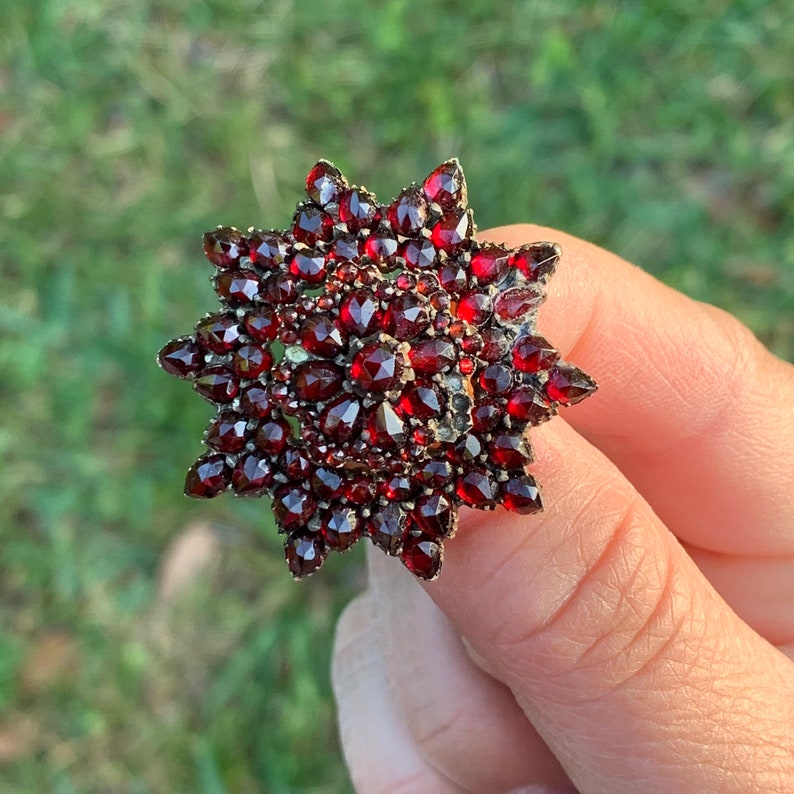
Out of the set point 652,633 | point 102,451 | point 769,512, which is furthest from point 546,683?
point 102,451

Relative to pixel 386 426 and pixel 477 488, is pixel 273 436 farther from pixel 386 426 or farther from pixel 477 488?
pixel 477 488

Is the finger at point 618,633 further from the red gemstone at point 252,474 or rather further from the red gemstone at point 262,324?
the red gemstone at point 262,324

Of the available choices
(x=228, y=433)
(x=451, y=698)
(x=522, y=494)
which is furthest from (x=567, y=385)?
(x=451, y=698)

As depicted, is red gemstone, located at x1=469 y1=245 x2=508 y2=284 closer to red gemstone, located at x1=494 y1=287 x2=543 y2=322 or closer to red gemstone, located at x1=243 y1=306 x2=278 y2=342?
red gemstone, located at x1=494 y1=287 x2=543 y2=322

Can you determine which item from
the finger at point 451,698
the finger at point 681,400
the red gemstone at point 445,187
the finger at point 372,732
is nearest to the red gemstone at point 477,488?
the red gemstone at point 445,187

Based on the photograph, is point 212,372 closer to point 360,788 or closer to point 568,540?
point 568,540

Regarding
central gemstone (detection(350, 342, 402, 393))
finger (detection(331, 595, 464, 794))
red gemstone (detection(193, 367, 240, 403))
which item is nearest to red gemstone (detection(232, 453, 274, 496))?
red gemstone (detection(193, 367, 240, 403))
